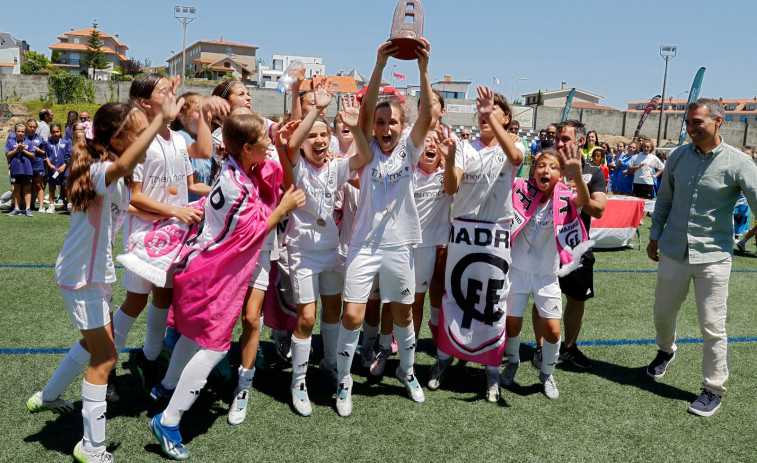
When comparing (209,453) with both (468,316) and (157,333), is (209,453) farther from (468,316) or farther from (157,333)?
(468,316)

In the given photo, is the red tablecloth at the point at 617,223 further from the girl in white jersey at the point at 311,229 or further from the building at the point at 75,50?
the building at the point at 75,50

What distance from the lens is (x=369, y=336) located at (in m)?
4.56

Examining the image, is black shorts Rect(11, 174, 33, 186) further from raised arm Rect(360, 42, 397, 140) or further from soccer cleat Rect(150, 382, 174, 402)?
raised arm Rect(360, 42, 397, 140)

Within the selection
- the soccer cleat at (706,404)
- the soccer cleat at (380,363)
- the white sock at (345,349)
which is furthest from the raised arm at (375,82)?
the soccer cleat at (706,404)

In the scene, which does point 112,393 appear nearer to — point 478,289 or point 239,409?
point 239,409

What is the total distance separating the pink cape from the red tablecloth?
7699 millimetres

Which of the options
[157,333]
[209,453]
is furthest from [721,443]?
[157,333]

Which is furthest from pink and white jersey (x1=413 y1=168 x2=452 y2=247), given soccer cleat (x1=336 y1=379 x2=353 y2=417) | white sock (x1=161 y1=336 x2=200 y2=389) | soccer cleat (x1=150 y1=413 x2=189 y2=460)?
soccer cleat (x1=150 y1=413 x2=189 y2=460)

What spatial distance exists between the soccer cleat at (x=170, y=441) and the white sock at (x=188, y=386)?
3cm

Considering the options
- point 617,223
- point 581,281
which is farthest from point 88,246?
point 617,223

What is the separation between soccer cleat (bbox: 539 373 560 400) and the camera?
4141mm

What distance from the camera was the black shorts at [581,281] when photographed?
4586 mm

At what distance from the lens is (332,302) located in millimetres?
3982

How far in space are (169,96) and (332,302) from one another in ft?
5.75
